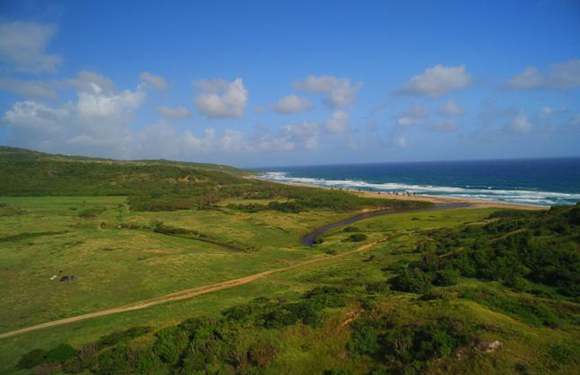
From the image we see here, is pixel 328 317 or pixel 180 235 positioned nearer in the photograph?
pixel 328 317

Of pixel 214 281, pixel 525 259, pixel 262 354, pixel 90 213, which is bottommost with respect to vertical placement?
pixel 214 281

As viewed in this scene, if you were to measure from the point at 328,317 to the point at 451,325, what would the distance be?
21.4 feet

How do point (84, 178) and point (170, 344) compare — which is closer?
point (170, 344)

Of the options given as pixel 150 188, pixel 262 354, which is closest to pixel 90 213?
pixel 150 188

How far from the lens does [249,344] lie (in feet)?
53.2

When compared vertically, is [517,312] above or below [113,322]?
above

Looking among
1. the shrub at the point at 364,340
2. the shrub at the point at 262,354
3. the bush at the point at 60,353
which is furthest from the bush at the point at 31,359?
the shrub at the point at 364,340

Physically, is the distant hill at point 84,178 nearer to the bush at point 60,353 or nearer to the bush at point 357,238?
the bush at point 357,238

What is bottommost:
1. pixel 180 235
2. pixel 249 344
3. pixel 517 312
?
pixel 180 235

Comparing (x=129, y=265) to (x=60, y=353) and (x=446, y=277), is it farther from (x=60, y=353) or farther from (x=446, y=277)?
(x=446, y=277)

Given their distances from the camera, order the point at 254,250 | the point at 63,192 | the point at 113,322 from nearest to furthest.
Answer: the point at 113,322, the point at 254,250, the point at 63,192

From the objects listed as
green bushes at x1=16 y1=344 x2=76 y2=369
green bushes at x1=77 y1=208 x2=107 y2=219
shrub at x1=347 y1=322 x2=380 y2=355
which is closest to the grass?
shrub at x1=347 y1=322 x2=380 y2=355

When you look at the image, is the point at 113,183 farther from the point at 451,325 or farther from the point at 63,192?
the point at 451,325

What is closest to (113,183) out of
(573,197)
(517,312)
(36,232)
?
(36,232)
